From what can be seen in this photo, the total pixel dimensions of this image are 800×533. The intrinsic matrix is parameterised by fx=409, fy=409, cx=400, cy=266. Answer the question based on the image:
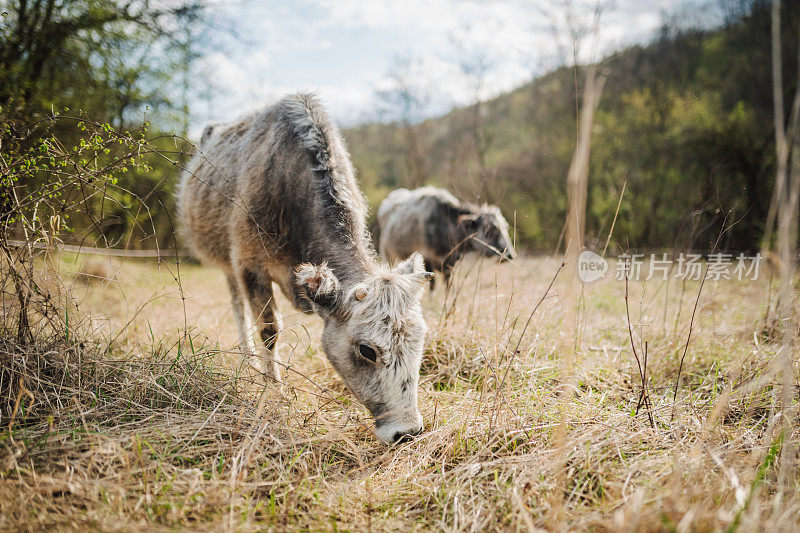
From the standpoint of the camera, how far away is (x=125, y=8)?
618 cm

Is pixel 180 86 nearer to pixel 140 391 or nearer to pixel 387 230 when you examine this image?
pixel 387 230

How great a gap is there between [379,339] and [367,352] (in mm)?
170

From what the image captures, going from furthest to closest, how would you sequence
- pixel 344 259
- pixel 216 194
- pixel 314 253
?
pixel 216 194, pixel 314 253, pixel 344 259

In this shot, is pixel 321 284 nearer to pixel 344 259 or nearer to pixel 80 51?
pixel 344 259

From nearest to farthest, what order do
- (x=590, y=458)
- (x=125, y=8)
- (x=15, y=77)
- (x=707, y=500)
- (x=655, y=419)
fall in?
(x=707, y=500)
(x=590, y=458)
(x=655, y=419)
(x=15, y=77)
(x=125, y=8)

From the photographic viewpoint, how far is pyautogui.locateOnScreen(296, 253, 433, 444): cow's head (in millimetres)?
2668

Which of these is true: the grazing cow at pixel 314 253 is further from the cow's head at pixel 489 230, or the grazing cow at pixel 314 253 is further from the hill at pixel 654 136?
the hill at pixel 654 136

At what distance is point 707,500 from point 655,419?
121 cm

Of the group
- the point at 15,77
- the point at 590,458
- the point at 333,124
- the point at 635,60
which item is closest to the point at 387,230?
the point at 333,124

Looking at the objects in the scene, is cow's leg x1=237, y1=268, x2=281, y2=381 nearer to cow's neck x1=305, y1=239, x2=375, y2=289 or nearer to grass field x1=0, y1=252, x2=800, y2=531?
grass field x1=0, y1=252, x2=800, y2=531

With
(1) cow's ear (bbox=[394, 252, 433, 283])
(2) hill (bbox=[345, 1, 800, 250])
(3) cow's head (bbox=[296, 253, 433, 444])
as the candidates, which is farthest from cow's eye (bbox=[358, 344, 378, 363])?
(2) hill (bbox=[345, 1, 800, 250])

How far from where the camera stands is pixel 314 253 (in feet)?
11.5

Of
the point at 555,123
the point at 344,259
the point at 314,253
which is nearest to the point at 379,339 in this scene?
the point at 344,259

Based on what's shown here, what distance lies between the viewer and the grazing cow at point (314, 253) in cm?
273
